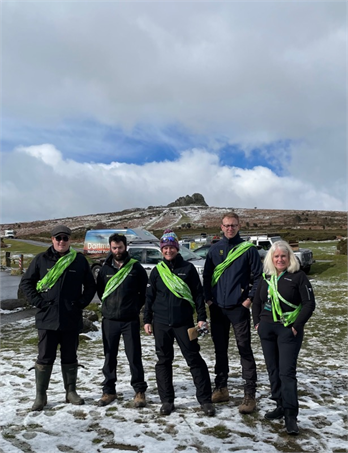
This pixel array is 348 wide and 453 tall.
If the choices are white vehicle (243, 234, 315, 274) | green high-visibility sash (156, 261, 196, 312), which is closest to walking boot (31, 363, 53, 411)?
green high-visibility sash (156, 261, 196, 312)

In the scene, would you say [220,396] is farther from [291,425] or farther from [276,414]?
[291,425]

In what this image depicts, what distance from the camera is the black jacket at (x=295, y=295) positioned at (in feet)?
12.7

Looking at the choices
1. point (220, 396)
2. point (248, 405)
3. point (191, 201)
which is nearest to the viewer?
point (248, 405)

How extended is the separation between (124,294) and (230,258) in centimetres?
139

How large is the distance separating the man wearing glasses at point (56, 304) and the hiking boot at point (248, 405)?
1.96 meters

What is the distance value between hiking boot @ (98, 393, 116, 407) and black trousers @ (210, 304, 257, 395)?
4.36ft

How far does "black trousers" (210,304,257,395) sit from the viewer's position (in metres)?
4.45

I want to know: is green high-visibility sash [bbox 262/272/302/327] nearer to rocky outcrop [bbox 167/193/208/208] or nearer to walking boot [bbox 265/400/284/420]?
walking boot [bbox 265/400/284/420]

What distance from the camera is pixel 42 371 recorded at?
456cm

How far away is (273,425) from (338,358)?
11.1 ft

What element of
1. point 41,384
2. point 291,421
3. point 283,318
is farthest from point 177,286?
point 41,384

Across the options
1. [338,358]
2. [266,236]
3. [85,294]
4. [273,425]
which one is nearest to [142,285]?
[85,294]

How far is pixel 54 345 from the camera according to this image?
462 centimetres

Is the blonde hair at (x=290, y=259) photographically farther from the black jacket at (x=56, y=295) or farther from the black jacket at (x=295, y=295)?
the black jacket at (x=56, y=295)
